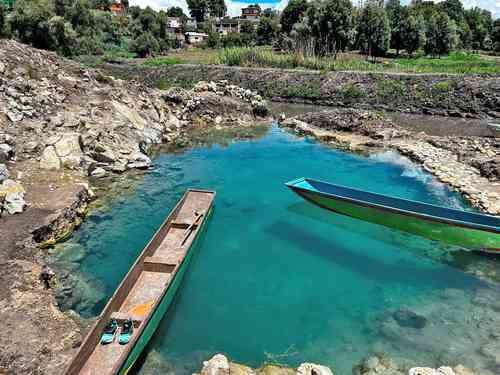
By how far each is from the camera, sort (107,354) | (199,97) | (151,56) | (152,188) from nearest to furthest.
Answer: (107,354), (152,188), (199,97), (151,56)

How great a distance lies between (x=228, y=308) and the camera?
10117 mm

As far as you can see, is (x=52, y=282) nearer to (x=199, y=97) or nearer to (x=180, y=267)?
(x=180, y=267)

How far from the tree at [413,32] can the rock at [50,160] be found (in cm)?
5763

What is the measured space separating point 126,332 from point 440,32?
221 ft

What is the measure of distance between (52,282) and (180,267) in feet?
11.7

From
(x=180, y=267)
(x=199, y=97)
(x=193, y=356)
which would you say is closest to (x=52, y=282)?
(x=180, y=267)

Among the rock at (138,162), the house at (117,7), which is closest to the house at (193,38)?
the house at (117,7)

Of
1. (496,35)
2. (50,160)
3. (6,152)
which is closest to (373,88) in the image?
(50,160)

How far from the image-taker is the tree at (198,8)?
125781mm

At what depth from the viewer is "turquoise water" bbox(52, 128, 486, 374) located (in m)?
8.99

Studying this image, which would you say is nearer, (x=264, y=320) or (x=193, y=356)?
(x=193, y=356)

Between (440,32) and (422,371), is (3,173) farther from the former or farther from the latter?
(440,32)

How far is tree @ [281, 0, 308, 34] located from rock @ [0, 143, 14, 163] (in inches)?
2734

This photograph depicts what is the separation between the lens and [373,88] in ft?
128
